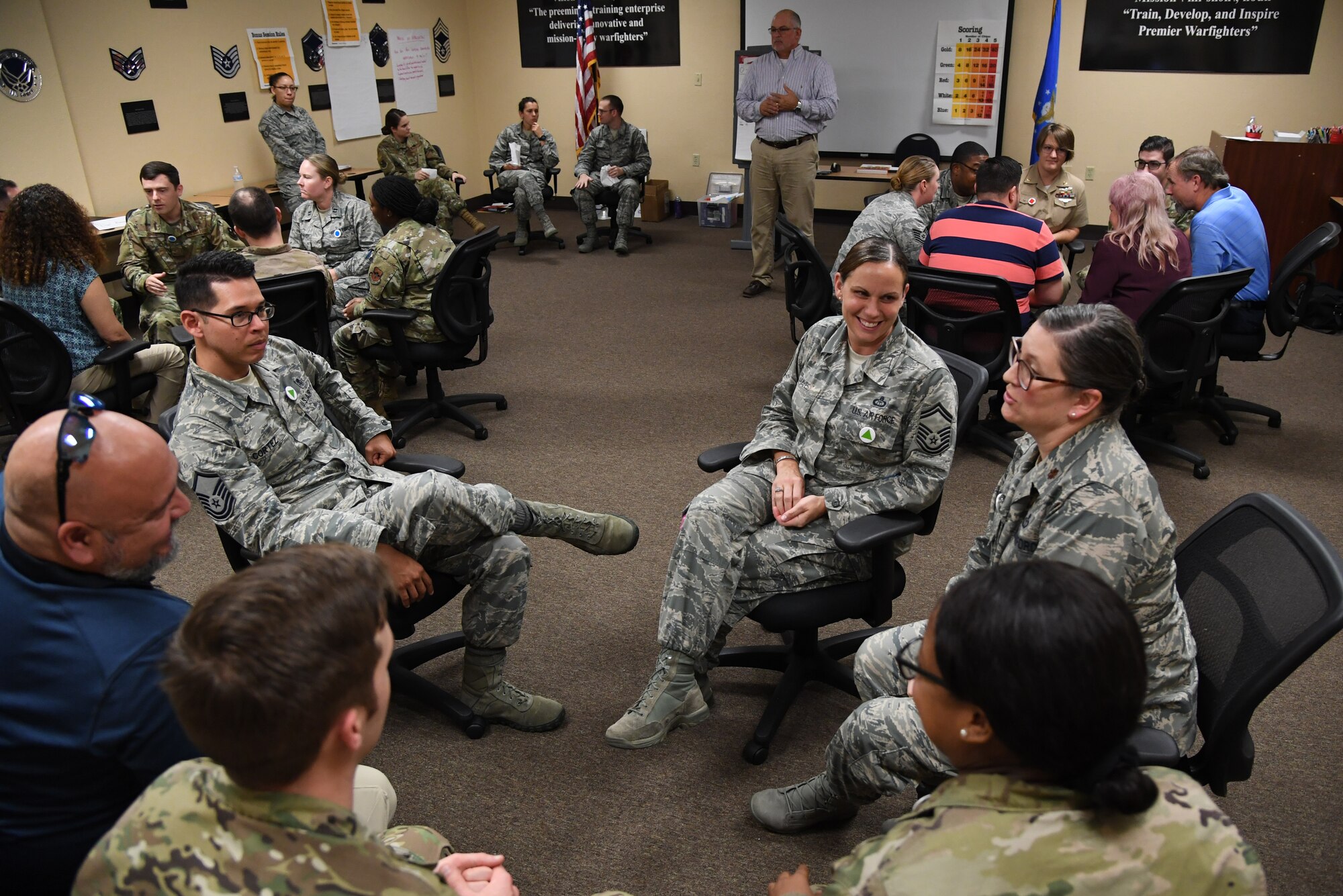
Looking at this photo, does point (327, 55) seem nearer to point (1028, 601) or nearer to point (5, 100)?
Result: point (5, 100)

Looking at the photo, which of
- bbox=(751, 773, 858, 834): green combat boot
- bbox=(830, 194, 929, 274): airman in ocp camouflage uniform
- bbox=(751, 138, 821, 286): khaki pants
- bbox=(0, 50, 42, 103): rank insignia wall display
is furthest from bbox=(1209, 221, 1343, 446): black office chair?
bbox=(0, 50, 42, 103): rank insignia wall display

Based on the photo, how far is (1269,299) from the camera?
3641mm

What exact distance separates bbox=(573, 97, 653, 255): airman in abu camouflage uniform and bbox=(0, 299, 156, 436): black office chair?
4.26m

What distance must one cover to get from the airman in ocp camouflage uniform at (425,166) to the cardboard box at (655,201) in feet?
5.51

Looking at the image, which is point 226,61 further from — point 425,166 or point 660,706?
point 660,706

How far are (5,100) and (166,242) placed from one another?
197 cm

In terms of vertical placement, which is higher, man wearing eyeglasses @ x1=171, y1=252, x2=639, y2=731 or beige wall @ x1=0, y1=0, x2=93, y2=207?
beige wall @ x1=0, y1=0, x2=93, y2=207

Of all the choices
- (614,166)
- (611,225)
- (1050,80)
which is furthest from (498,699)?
(611,225)

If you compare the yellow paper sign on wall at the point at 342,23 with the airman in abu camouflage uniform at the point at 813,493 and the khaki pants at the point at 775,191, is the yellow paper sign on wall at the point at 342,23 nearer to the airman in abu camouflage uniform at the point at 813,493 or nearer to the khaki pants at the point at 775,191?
the khaki pants at the point at 775,191

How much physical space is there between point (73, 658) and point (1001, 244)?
125 inches

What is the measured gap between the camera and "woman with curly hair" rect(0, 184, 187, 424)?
324 cm

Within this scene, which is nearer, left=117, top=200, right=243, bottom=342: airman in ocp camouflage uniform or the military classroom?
the military classroom

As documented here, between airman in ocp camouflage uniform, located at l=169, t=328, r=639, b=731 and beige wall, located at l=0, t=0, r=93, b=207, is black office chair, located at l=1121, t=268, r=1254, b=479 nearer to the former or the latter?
airman in ocp camouflage uniform, located at l=169, t=328, r=639, b=731

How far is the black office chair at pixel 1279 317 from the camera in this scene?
134 inches
